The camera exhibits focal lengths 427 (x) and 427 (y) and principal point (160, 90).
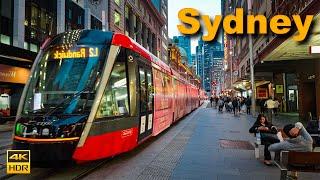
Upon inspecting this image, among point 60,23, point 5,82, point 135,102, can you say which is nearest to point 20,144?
point 135,102

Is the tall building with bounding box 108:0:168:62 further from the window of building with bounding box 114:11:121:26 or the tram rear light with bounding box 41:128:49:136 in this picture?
the tram rear light with bounding box 41:128:49:136

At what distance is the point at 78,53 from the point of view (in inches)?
393

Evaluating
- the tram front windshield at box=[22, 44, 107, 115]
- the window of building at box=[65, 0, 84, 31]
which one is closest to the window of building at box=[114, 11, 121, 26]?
the window of building at box=[65, 0, 84, 31]

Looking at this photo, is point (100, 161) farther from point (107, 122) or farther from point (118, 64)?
point (118, 64)

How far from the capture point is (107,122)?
9.84m

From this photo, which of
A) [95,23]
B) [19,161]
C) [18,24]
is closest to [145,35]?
[95,23]

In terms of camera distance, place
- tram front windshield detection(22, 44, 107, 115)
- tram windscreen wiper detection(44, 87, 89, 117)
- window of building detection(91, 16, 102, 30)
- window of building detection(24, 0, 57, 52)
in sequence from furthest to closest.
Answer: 1. window of building detection(91, 16, 102, 30)
2. window of building detection(24, 0, 57, 52)
3. tram front windshield detection(22, 44, 107, 115)
4. tram windscreen wiper detection(44, 87, 89, 117)

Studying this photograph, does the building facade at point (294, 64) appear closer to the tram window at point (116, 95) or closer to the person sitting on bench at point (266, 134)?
the person sitting on bench at point (266, 134)

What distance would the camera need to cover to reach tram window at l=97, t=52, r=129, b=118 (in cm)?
984

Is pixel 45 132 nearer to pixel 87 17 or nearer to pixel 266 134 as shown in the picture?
pixel 266 134

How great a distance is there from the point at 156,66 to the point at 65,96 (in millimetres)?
6526

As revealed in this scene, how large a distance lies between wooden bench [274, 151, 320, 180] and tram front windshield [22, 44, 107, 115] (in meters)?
4.28

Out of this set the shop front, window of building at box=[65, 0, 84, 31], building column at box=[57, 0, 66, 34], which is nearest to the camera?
the shop front

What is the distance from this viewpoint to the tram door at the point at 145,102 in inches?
482
